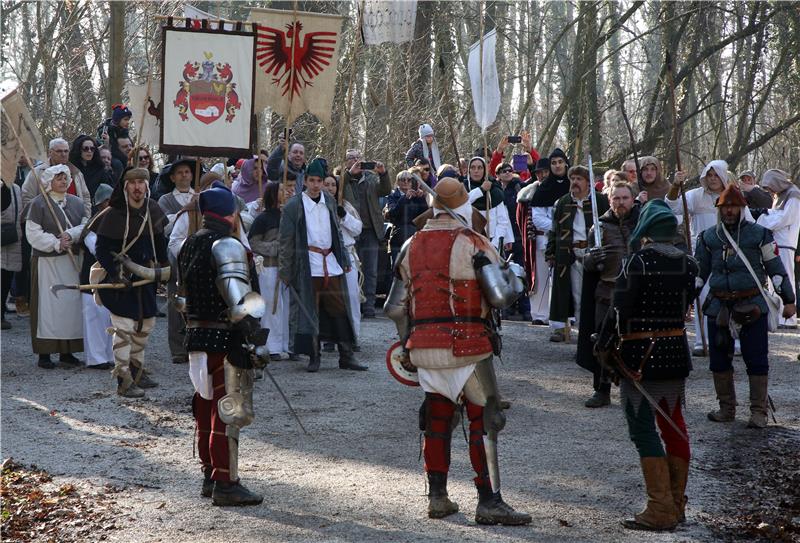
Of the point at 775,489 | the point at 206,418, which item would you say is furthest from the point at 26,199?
the point at 775,489

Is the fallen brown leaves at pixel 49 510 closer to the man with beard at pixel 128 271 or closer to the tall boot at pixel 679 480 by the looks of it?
the man with beard at pixel 128 271

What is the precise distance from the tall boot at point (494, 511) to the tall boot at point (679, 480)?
30.7 inches

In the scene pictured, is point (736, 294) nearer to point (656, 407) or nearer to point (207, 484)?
point (656, 407)

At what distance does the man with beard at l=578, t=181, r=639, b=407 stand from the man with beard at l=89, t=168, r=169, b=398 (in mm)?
3428

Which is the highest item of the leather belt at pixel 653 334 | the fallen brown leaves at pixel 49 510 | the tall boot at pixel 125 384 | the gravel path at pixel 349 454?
the leather belt at pixel 653 334

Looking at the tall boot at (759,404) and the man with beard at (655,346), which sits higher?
the man with beard at (655,346)

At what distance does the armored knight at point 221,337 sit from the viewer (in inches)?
240

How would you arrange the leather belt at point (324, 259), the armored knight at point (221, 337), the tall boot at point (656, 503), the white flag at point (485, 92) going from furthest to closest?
1. the white flag at point (485, 92)
2. the leather belt at point (324, 259)
3. the armored knight at point (221, 337)
4. the tall boot at point (656, 503)

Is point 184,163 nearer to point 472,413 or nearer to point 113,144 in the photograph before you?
point 113,144

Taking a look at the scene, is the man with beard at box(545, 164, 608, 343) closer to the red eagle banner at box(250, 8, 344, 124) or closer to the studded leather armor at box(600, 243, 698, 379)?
the red eagle banner at box(250, 8, 344, 124)

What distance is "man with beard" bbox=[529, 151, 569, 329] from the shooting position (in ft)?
39.2

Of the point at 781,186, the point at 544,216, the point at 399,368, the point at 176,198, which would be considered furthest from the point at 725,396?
the point at 176,198

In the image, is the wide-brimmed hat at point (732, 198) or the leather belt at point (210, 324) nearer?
the leather belt at point (210, 324)

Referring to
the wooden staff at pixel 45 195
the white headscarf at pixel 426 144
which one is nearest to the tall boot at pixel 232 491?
the wooden staff at pixel 45 195
